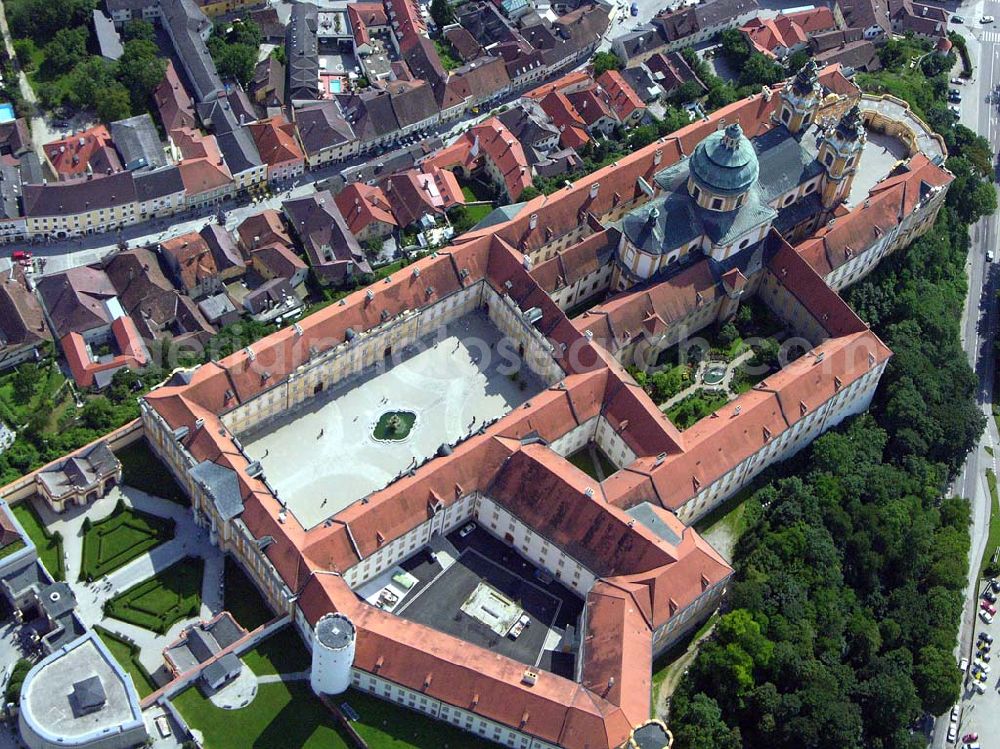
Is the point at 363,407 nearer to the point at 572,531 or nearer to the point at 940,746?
the point at 572,531

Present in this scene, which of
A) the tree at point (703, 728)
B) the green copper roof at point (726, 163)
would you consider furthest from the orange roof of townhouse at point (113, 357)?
the tree at point (703, 728)

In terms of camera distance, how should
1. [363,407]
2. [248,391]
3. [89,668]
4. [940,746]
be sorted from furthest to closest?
[363,407] → [248,391] → [940,746] → [89,668]

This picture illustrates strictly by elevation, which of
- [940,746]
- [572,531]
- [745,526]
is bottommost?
[940,746]

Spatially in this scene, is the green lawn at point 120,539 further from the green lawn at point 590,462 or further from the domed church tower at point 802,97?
the domed church tower at point 802,97

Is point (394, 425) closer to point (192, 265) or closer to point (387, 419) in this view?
point (387, 419)

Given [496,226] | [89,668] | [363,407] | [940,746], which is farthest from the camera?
[496,226]

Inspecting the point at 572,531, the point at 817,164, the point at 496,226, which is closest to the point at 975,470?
the point at 817,164
